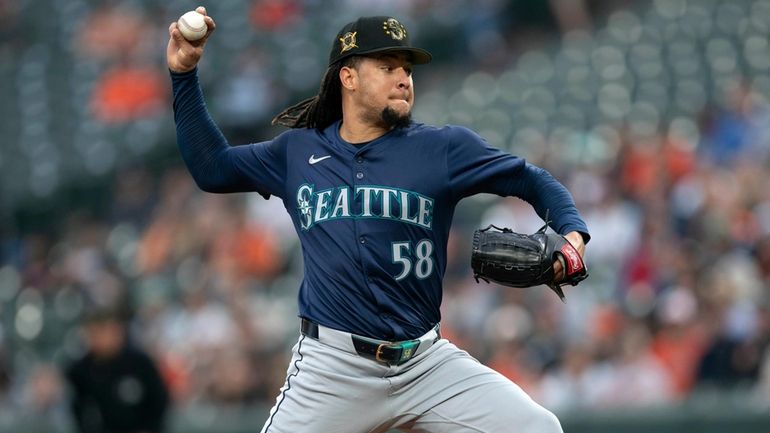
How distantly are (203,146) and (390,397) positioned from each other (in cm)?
109

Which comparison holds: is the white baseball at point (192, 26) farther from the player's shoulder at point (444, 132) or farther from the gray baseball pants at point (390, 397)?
the gray baseball pants at point (390, 397)

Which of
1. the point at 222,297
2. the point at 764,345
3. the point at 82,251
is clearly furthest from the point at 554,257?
the point at 82,251

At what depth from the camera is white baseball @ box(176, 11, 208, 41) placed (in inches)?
187

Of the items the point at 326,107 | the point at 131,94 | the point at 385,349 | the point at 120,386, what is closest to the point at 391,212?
the point at 385,349

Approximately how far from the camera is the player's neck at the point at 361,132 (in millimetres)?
4801

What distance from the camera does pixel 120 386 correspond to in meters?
8.05

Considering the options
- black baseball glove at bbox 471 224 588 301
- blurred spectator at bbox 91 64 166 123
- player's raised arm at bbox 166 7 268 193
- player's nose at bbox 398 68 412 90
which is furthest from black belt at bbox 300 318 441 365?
blurred spectator at bbox 91 64 166 123

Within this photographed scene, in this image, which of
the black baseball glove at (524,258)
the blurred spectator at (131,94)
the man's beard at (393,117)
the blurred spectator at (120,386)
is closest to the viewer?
the black baseball glove at (524,258)

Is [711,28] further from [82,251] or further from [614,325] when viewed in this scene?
[82,251]

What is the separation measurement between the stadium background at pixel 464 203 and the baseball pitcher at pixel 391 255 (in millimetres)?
3363

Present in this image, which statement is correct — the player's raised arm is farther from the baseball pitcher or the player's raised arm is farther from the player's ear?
the player's ear

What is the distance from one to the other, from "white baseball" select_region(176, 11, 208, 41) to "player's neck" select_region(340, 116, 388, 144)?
1.92 ft

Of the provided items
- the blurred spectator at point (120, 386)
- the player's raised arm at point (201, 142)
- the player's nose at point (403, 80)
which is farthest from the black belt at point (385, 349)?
the blurred spectator at point (120, 386)

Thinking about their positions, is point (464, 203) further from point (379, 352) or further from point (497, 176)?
point (379, 352)
